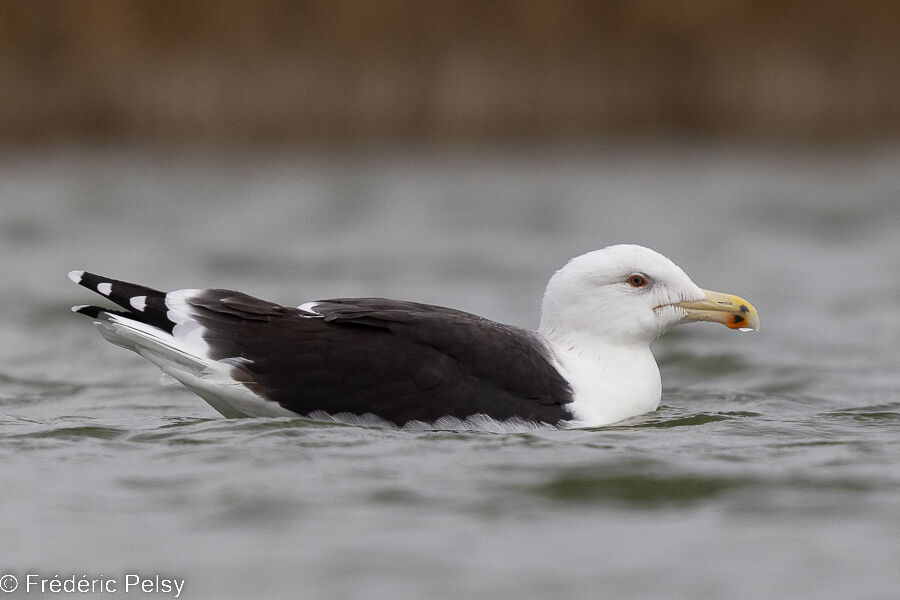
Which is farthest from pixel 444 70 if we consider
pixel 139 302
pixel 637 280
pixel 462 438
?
pixel 462 438

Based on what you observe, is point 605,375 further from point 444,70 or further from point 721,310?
point 444,70

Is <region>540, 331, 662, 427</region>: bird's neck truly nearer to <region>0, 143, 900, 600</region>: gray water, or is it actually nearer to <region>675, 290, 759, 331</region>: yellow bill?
<region>0, 143, 900, 600</region>: gray water

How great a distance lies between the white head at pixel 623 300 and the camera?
7273 mm

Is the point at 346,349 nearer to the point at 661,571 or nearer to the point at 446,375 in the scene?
the point at 446,375

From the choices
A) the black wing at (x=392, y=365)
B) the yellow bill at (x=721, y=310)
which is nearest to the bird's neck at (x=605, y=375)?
the black wing at (x=392, y=365)

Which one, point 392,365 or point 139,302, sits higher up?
point 139,302

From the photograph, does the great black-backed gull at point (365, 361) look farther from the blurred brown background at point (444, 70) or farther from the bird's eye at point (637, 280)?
the blurred brown background at point (444, 70)

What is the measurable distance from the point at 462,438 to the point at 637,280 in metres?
1.35

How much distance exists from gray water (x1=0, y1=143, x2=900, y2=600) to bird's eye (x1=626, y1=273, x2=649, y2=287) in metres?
0.65

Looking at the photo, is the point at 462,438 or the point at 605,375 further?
the point at 605,375

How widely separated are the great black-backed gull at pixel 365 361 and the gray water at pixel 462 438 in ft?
0.49

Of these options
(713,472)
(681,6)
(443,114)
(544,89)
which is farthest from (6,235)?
(713,472)

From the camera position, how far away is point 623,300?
7293 mm

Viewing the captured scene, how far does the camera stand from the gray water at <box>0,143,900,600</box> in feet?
16.4
